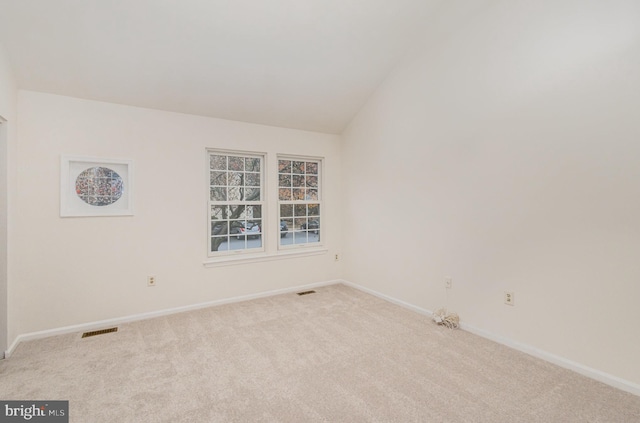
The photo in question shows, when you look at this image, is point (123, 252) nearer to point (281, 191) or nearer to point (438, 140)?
point (281, 191)

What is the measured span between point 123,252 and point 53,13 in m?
2.16

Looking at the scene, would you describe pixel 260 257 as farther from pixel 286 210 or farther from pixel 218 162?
pixel 218 162

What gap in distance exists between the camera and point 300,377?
225 cm

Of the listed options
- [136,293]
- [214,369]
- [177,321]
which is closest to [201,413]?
[214,369]

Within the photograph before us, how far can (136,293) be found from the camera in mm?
3396

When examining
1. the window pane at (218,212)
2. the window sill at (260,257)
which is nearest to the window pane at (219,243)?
the window sill at (260,257)

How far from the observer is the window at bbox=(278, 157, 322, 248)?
4516 millimetres

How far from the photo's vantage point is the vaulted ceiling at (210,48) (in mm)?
2531

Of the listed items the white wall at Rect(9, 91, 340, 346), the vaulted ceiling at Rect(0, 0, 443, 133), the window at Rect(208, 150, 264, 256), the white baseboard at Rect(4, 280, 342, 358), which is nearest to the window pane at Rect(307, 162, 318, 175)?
the white wall at Rect(9, 91, 340, 346)

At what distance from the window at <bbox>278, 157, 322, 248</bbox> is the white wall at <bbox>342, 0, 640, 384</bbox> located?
1373mm

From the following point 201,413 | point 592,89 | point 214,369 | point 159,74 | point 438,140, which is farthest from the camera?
point 438,140

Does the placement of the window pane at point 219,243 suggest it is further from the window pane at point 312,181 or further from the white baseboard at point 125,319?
the window pane at point 312,181

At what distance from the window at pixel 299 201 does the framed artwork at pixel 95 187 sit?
1878 mm

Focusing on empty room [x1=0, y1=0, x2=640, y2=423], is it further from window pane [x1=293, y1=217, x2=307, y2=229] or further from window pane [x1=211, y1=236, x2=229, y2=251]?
window pane [x1=293, y1=217, x2=307, y2=229]
